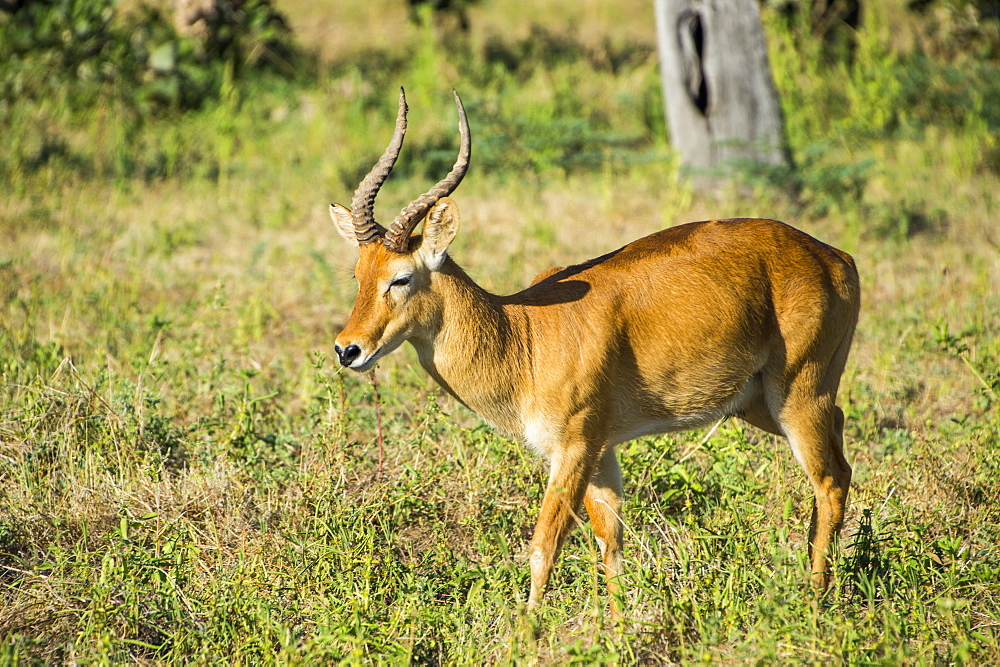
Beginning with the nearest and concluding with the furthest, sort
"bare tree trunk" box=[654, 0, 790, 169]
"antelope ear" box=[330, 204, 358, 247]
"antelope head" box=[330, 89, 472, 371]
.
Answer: "antelope head" box=[330, 89, 472, 371]
"antelope ear" box=[330, 204, 358, 247]
"bare tree trunk" box=[654, 0, 790, 169]

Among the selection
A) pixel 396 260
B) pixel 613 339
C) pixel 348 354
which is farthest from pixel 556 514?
pixel 396 260

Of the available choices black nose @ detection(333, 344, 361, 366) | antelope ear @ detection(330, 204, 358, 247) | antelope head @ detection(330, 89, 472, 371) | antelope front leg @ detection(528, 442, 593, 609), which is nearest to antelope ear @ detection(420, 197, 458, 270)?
antelope head @ detection(330, 89, 472, 371)

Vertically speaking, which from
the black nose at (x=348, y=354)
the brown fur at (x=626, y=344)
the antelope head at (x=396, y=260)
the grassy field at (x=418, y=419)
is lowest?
the grassy field at (x=418, y=419)

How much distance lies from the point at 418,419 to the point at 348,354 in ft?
4.41

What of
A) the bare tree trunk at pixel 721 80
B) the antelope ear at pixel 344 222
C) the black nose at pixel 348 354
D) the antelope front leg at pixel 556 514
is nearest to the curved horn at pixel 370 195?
the antelope ear at pixel 344 222

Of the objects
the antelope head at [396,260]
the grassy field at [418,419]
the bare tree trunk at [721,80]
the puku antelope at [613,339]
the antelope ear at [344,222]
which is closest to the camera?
the grassy field at [418,419]

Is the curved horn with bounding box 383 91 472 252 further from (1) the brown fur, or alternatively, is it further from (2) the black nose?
(2) the black nose

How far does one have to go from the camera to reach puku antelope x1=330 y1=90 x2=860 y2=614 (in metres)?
3.95

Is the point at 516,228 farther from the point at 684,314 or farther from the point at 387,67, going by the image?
the point at 387,67

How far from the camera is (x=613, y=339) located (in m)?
4.12

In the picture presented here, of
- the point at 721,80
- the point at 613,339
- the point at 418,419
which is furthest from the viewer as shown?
the point at 721,80

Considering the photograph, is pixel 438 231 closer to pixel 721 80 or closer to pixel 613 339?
pixel 613 339

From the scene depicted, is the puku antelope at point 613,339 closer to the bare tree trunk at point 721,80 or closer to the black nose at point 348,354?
the black nose at point 348,354

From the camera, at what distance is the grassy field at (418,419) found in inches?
145
